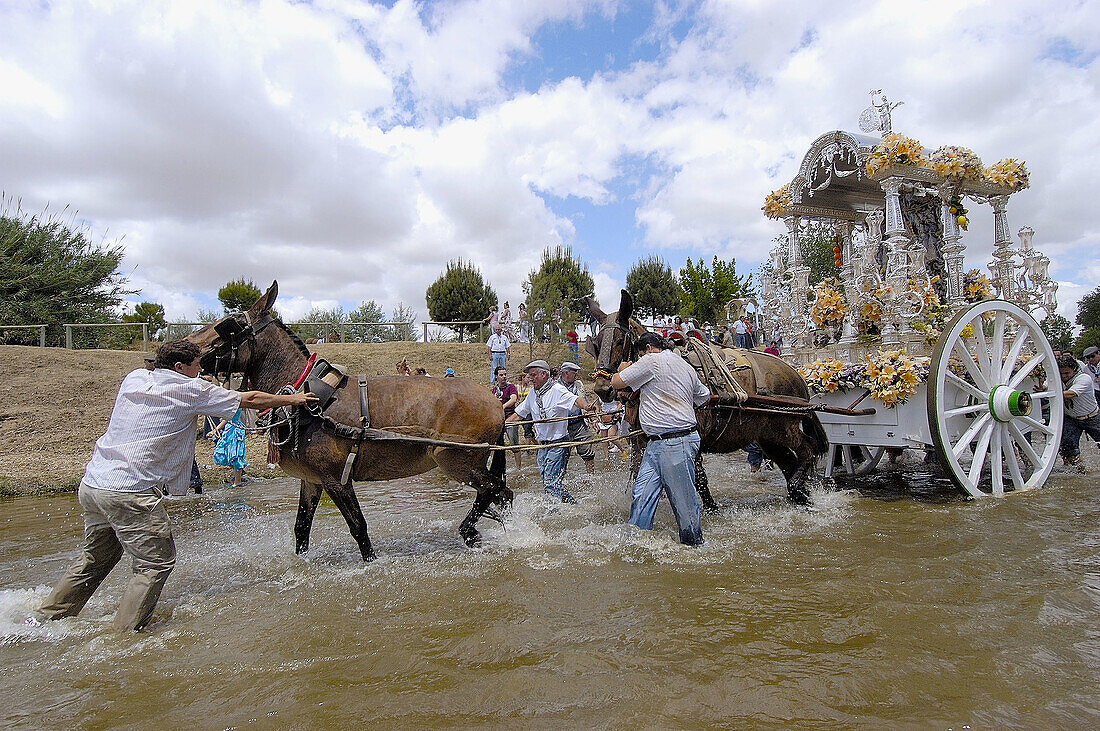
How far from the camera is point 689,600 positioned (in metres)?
3.98

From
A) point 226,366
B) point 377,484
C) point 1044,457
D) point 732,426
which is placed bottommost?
point 377,484

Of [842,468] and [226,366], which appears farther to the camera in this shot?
[842,468]

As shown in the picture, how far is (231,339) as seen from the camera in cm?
455

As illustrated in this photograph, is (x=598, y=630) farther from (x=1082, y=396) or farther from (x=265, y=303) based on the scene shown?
(x=1082, y=396)

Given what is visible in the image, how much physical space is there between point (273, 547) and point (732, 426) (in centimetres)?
432

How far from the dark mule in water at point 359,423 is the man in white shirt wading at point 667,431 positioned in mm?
1189

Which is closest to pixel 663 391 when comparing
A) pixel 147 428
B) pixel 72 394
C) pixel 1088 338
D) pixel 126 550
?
pixel 147 428

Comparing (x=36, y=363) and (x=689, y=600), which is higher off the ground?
(x=36, y=363)

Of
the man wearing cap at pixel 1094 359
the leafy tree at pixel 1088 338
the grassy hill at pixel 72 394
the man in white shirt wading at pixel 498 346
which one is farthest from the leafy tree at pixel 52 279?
the leafy tree at pixel 1088 338

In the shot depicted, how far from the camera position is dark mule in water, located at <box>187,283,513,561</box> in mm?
4562

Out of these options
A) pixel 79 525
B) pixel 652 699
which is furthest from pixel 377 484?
pixel 652 699

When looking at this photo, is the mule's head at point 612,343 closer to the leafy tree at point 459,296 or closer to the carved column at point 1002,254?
the carved column at point 1002,254

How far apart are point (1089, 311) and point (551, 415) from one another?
54311 millimetres

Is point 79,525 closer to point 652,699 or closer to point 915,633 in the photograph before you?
point 652,699
